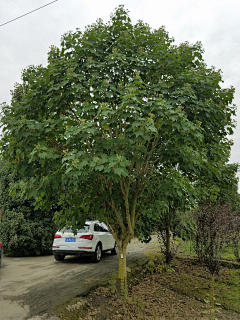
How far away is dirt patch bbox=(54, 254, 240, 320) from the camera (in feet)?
15.5

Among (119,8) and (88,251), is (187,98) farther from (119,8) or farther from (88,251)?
(88,251)

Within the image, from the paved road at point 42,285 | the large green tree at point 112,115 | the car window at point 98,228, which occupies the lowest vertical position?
the paved road at point 42,285

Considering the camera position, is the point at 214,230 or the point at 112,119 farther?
the point at 214,230

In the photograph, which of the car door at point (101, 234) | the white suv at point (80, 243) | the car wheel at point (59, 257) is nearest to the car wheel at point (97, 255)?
the white suv at point (80, 243)

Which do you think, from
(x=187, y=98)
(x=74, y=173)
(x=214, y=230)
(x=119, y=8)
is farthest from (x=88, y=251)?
Answer: (x=119, y=8)

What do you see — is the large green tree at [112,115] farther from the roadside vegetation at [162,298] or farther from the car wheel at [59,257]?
the car wheel at [59,257]

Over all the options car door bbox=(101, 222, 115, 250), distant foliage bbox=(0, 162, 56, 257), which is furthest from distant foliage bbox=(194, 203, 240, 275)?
distant foliage bbox=(0, 162, 56, 257)

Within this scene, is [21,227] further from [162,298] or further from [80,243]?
[162,298]

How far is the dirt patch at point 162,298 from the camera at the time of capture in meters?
4.73

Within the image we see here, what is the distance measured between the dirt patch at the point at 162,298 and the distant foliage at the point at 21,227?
5.83 metres

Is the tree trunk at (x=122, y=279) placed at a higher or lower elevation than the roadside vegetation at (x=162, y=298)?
higher

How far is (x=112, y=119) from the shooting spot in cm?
418

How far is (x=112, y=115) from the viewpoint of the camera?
4.36 meters

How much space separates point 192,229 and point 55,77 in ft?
19.0
